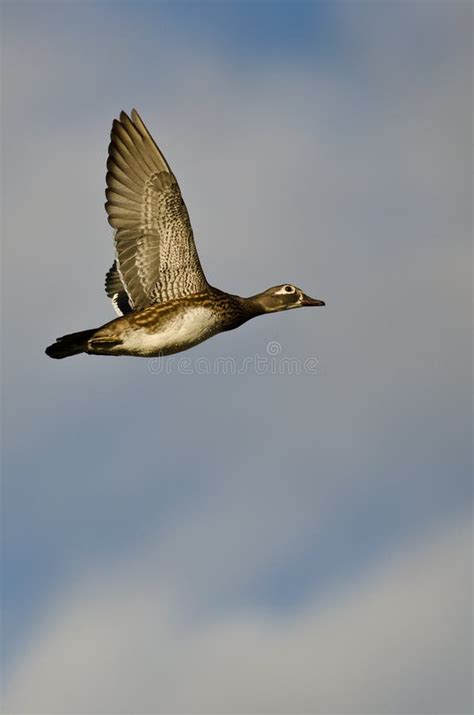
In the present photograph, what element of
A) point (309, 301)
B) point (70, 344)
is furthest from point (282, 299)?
point (70, 344)

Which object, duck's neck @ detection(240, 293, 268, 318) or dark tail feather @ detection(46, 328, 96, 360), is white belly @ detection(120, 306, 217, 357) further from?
duck's neck @ detection(240, 293, 268, 318)

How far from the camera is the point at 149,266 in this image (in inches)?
932

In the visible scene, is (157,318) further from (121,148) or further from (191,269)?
(121,148)

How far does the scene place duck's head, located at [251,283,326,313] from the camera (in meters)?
25.1

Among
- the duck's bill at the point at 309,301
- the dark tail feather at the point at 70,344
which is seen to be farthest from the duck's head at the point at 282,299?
the dark tail feather at the point at 70,344

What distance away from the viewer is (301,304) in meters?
25.5

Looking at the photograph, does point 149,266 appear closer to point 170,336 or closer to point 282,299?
point 170,336

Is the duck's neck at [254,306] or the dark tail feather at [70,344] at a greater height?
the duck's neck at [254,306]

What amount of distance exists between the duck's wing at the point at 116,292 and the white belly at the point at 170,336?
1506 millimetres

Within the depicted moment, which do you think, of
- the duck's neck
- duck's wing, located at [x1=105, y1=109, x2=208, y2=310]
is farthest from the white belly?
the duck's neck

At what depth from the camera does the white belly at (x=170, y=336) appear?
23109 mm

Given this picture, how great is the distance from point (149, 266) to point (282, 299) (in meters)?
2.88

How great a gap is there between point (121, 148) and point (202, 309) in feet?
9.89

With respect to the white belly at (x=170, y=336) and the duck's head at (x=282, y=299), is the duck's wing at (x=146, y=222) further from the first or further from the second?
the duck's head at (x=282, y=299)
